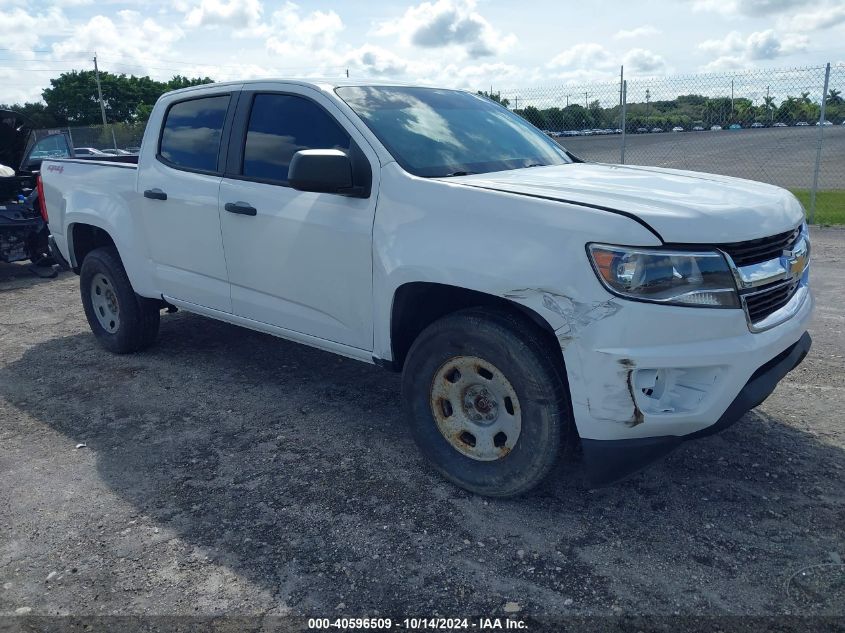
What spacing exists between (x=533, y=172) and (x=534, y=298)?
1.08 meters

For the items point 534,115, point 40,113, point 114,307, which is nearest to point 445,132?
point 114,307

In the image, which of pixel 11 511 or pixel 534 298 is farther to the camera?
pixel 11 511

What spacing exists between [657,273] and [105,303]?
175 inches

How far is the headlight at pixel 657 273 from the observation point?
108 inches

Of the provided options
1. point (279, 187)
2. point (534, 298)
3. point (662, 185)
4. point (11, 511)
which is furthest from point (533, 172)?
point (11, 511)

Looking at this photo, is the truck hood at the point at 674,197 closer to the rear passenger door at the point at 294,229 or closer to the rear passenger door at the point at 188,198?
the rear passenger door at the point at 294,229

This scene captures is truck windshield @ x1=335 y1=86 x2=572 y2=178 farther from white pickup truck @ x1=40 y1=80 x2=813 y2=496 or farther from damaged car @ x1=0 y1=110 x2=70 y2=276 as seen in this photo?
damaged car @ x1=0 y1=110 x2=70 y2=276

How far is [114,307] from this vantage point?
5664mm

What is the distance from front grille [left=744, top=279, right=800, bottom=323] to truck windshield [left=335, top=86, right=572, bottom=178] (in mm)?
1449

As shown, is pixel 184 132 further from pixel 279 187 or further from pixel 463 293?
pixel 463 293

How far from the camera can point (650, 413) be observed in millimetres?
2824

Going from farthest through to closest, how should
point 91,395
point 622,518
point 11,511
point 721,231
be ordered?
point 91,395 → point 11,511 → point 622,518 → point 721,231

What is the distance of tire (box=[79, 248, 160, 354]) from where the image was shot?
5410 mm

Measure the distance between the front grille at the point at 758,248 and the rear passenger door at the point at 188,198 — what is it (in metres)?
2.86
